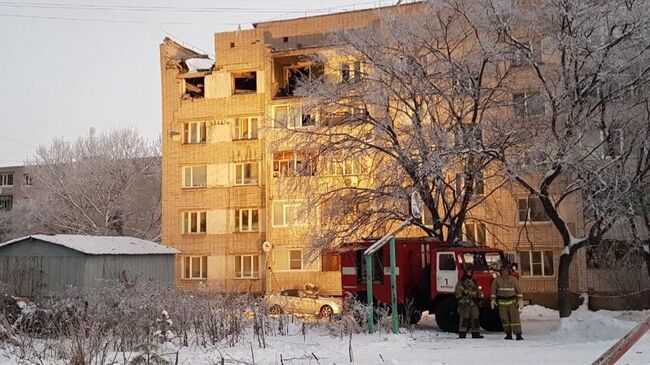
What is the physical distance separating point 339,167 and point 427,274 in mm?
6953

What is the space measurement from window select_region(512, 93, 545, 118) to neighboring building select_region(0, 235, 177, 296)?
46.6 ft

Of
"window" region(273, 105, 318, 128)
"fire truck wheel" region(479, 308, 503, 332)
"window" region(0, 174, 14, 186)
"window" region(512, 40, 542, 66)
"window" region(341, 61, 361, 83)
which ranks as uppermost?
"window" region(0, 174, 14, 186)

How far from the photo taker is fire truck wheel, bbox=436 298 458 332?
17906 millimetres

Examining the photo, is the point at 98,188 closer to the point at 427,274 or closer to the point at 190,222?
the point at 190,222

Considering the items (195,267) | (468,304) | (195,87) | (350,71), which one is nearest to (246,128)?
(195,87)

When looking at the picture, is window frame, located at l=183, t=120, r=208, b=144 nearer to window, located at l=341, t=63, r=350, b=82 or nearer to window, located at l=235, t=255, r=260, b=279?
window, located at l=235, t=255, r=260, b=279

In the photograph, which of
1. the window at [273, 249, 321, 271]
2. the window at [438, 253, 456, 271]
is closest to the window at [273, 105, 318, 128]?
the window at [438, 253, 456, 271]

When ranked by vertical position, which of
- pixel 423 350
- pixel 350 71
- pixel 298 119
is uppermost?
pixel 350 71

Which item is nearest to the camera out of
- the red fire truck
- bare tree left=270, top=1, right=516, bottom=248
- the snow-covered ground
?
the snow-covered ground

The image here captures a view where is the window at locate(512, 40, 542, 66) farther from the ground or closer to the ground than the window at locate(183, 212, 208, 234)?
farther from the ground

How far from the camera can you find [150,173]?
168ft

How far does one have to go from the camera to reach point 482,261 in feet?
62.1

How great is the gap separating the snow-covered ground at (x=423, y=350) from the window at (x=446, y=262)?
214cm

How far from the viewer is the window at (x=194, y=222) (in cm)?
3900
